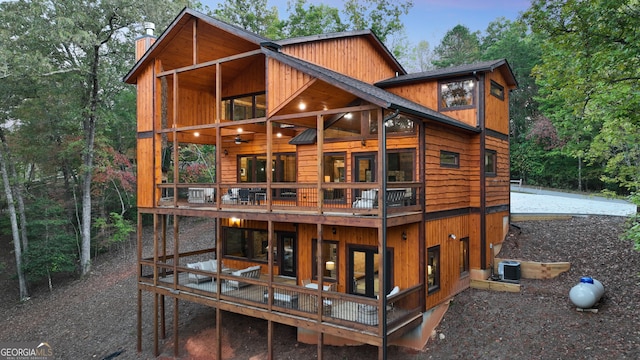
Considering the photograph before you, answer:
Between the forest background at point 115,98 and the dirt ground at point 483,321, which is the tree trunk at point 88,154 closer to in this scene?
the forest background at point 115,98

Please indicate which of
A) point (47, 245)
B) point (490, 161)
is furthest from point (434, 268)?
point (47, 245)

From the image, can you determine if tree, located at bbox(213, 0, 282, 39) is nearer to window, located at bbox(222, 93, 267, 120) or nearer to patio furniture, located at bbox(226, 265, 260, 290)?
window, located at bbox(222, 93, 267, 120)

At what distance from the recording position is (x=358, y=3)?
30484mm

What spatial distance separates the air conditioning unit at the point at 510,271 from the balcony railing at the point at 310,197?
15.2 feet

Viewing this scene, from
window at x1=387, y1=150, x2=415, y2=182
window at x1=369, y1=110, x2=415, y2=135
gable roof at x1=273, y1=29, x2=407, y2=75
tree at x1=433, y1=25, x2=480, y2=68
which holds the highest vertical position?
tree at x1=433, y1=25, x2=480, y2=68

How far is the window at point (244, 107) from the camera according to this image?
48.8ft

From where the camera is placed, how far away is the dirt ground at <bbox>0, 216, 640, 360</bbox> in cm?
957

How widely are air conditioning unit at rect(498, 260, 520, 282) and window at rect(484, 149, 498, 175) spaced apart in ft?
10.5

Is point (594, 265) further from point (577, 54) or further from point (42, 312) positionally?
point (42, 312)

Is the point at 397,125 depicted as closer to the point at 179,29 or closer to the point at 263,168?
the point at 263,168

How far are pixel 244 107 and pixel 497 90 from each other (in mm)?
9643

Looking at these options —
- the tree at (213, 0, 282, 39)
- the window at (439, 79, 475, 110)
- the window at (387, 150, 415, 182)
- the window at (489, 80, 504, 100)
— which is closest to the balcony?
the window at (387, 150, 415, 182)

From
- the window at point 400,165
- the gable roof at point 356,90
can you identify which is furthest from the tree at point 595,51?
the window at point 400,165

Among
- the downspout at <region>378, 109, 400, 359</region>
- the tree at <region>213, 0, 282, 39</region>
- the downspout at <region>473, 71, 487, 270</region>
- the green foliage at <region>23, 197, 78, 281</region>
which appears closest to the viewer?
the downspout at <region>378, 109, 400, 359</region>
